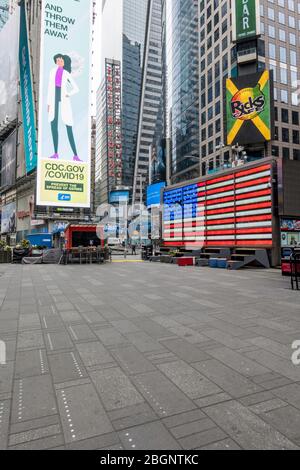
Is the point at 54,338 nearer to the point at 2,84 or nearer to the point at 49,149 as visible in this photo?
the point at 49,149

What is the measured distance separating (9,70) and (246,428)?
108167 millimetres

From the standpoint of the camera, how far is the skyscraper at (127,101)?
140m

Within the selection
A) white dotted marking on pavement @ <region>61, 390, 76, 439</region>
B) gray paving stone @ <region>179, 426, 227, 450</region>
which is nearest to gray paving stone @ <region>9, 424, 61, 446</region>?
white dotted marking on pavement @ <region>61, 390, 76, 439</region>

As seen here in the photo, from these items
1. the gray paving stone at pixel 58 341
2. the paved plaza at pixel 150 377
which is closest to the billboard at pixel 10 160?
the paved plaza at pixel 150 377

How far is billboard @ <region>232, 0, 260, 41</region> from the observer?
42312 mm

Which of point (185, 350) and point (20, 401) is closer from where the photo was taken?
point (20, 401)

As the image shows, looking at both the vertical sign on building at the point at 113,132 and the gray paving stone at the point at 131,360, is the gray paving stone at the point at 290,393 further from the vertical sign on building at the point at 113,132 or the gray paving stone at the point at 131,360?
the vertical sign on building at the point at 113,132

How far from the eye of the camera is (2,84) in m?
93.8

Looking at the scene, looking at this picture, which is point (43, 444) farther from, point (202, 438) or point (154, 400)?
point (202, 438)

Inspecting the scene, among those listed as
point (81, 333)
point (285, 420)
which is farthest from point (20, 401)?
point (285, 420)

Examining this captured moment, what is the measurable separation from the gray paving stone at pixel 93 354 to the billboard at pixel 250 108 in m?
35.7

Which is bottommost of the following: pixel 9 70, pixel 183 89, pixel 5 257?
pixel 5 257

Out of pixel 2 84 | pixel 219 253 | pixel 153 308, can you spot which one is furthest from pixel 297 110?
pixel 2 84

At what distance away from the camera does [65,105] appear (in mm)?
50562
